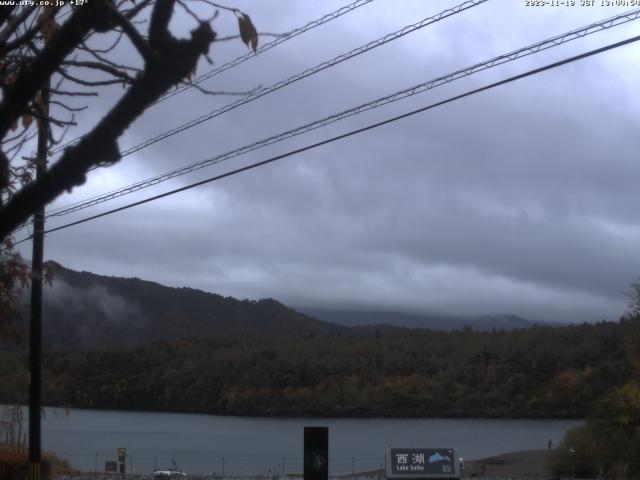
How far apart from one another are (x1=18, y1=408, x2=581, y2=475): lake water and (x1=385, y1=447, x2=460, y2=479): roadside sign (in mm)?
22381

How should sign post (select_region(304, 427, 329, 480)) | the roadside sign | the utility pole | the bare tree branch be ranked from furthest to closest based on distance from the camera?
1. the roadside sign
2. the utility pole
3. sign post (select_region(304, 427, 329, 480))
4. the bare tree branch

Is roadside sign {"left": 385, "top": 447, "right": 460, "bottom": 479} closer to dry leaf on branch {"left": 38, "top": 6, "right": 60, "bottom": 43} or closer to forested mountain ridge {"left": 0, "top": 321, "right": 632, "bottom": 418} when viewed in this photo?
dry leaf on branch {"left": 38, "top": 6, "right": 60, "bottom": 43}

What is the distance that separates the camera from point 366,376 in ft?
271

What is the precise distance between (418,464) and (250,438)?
4410 cm

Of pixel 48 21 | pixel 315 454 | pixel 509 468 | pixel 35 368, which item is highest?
pixel 48 21

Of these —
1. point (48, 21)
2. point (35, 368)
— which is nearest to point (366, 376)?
point (35, 368)

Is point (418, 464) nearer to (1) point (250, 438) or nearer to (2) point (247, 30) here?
(2) point (247, 30)

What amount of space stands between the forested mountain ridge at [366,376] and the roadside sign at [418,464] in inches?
1878

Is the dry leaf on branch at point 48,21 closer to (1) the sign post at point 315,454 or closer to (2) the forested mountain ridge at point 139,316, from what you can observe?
(1) the sign post at point 315,454

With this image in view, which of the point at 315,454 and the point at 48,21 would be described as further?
the point at 315,454

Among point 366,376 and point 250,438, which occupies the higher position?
point 366,376

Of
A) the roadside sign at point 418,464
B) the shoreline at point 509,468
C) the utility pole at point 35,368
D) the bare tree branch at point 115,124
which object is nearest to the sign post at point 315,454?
the roadside sign at point 418,464

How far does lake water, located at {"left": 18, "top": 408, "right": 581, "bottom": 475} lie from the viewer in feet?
161

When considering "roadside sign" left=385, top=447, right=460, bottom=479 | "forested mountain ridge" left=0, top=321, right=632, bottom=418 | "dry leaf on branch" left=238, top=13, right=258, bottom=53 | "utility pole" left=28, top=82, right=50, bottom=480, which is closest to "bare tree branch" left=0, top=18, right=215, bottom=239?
"dry leaf on branch" left=238, top=13, right=258, bottom=53
